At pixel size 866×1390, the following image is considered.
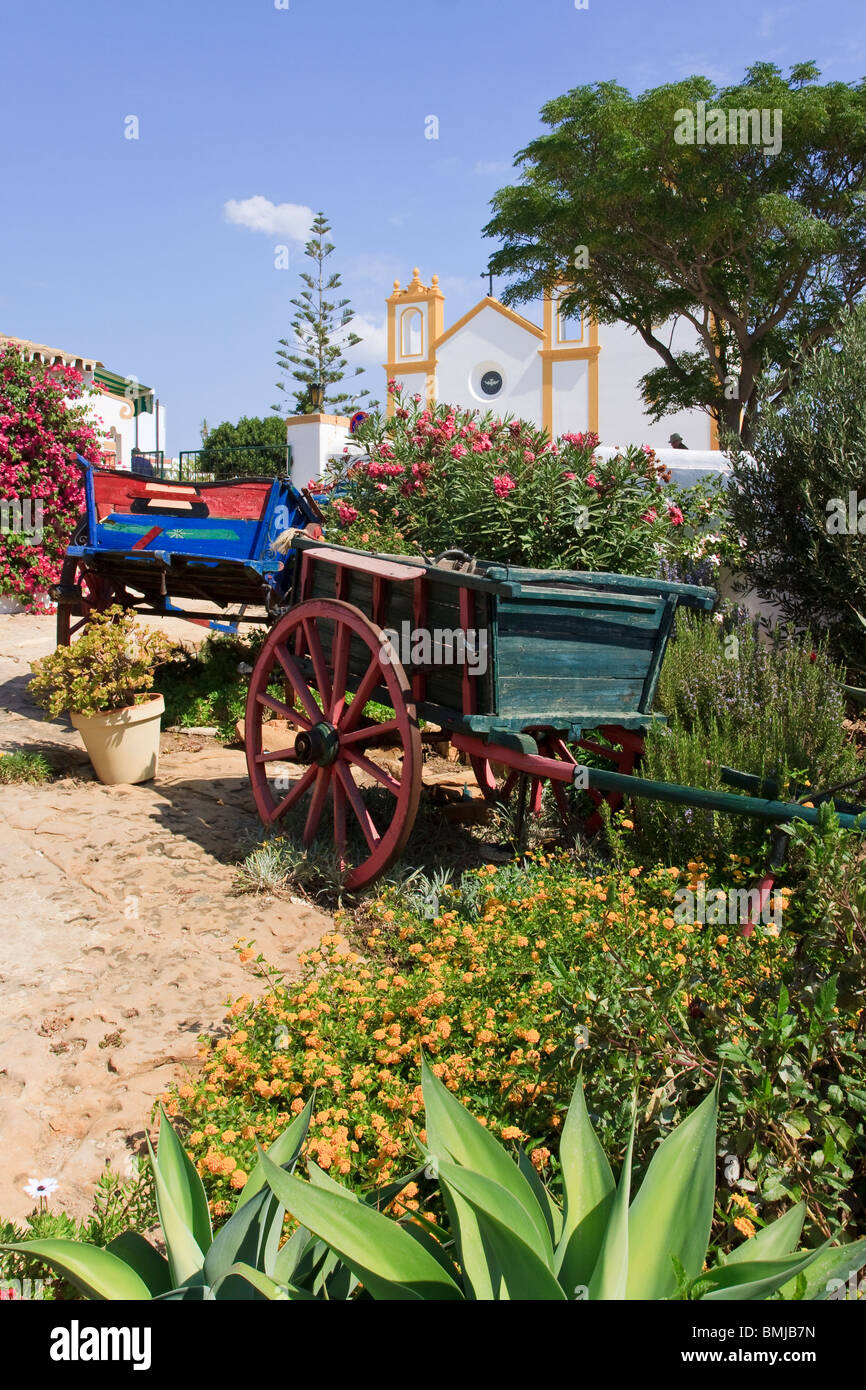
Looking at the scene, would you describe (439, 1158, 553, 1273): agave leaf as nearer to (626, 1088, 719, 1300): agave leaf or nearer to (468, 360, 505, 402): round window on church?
(626, 1088, 719, 1300): agave leaf

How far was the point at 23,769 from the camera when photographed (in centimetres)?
550

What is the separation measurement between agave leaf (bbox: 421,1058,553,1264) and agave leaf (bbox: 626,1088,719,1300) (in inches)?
6.3

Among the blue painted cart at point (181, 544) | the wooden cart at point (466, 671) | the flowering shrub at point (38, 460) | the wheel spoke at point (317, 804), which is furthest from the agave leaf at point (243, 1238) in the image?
the flowering shrub at point (38, 460)

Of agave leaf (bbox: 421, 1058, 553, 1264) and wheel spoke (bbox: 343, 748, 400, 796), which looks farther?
wheel spoke (bbox: 343, 748, 400, 796)

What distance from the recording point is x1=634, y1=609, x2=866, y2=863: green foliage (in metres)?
3.99

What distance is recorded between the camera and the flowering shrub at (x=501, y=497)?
19.7ft

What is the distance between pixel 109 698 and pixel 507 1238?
4590 mm

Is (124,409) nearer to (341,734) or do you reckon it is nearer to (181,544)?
(181,544)

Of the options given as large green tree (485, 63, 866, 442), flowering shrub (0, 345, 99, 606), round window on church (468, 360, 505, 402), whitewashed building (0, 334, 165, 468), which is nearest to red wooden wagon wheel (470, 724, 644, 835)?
flowering shrub (0, 345, 99, 606)

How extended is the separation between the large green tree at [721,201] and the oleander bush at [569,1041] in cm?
1269

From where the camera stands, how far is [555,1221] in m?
1.61

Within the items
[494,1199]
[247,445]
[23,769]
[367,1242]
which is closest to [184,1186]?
[367,1242]

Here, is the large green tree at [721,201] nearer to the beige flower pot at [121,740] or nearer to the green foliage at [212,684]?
the green foliage at [212,684]

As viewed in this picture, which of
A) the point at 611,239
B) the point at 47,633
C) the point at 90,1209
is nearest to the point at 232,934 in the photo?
the point at 90,1209
